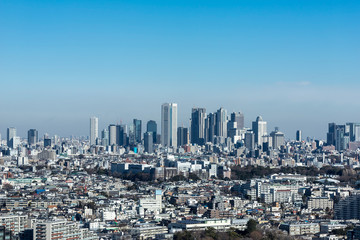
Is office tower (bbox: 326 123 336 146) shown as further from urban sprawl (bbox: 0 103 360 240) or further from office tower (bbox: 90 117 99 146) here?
office tower (bbox: 90 117 99 146)

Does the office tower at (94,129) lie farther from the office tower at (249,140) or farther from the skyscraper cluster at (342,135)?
the skyscraper cluster at (342,135)

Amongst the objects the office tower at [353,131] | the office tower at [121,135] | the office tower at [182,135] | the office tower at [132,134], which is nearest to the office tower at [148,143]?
the office tower at [132,134]

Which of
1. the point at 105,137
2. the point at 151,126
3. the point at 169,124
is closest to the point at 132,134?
the point at 151,126

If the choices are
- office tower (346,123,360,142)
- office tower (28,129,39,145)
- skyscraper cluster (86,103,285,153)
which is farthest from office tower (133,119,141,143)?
office tower (346,123,360,142)

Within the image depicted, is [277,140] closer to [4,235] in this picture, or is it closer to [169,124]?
[169,124]

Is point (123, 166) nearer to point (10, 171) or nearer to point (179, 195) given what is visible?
point (10, 171)

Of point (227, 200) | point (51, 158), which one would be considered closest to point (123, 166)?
point (51, 158)
